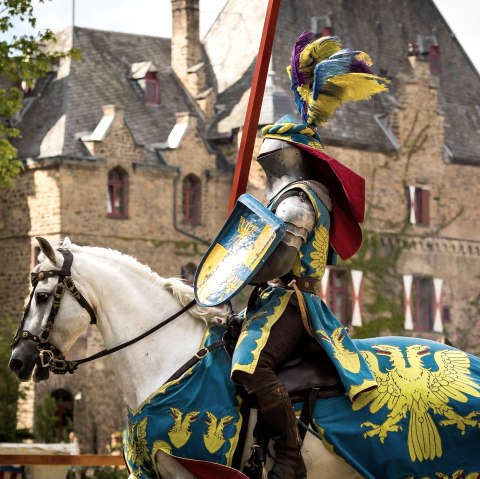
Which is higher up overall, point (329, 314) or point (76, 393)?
point (329, 314)

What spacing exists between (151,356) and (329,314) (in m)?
1.23

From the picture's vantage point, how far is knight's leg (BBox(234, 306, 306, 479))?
36.0 ft

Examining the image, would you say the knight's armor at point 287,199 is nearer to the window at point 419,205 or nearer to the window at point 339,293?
the window at point 339,293

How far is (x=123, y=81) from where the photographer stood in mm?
57594

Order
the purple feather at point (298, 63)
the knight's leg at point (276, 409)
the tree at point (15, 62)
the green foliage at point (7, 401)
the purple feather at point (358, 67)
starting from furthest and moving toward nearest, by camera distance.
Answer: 1. the green foliage at point (7, 401)
2. the tree at point (15, 62)
3. the purple feather at point (298, 63)
4. the purple feather at point (358, 67)
5. the knight's leg at point (276, 409)

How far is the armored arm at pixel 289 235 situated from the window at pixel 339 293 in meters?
46.6

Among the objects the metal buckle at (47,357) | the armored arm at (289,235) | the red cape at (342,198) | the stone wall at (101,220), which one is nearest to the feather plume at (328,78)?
the red cape at (342,198)

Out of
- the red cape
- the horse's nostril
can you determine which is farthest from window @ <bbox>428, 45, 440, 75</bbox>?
the horse's nostril

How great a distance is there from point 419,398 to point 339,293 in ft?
155

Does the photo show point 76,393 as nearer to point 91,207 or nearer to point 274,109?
point 91,207

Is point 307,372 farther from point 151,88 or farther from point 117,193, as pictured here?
point 151,88

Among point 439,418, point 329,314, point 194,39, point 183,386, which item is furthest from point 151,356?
point 194,39

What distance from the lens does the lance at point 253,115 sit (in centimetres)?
1201

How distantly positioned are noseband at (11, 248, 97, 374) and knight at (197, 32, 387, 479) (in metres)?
1.15
